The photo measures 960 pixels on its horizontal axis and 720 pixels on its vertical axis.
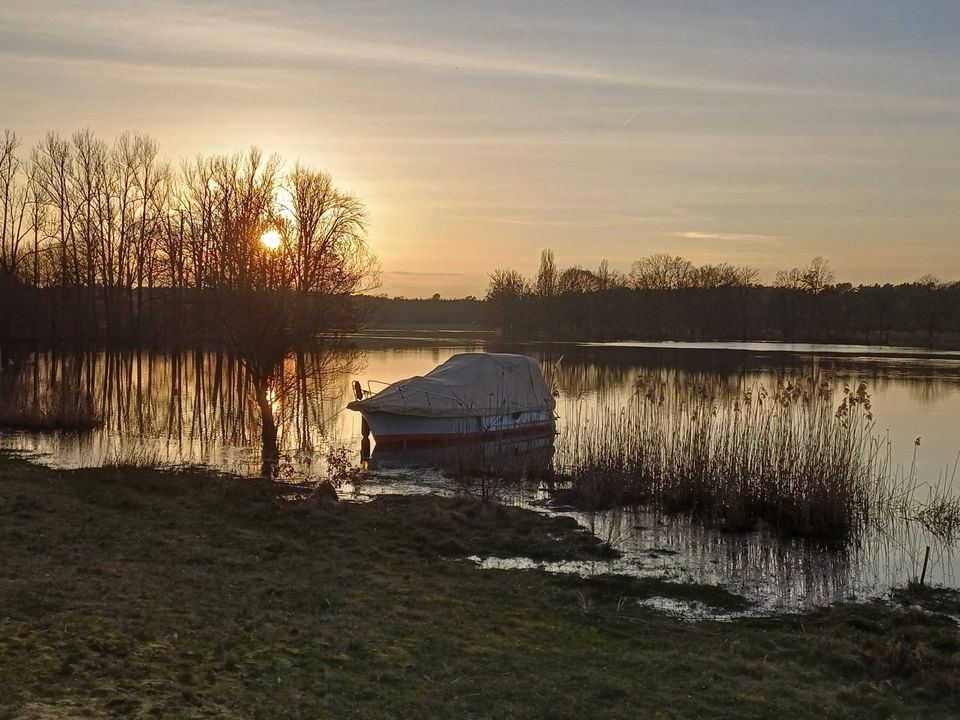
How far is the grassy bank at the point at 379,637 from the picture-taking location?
18.4 feet

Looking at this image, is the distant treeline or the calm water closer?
the calm water

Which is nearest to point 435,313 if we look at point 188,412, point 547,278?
point 547,278

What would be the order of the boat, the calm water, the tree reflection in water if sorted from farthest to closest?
1. the boat
2. the tree reflection in water
3. the calm water

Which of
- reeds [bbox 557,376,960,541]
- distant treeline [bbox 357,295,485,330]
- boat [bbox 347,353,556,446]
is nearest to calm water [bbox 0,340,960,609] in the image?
reeds [bbox 557,376,960,541]

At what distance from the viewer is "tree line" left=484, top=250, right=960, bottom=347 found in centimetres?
8725

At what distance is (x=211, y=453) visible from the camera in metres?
18.9

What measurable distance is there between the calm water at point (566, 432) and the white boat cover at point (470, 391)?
4.31ft

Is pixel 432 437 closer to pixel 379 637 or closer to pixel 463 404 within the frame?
pixel 463 404

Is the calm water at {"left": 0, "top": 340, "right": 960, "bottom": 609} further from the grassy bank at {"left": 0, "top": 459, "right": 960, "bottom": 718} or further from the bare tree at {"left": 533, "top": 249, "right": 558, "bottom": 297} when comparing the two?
the bare tree at {"left": 533, "top": 249, "right": 558, "bottom": 297}

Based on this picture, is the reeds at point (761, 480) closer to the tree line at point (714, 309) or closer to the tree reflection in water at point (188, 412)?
the tree reflection in water at point (188, 412)

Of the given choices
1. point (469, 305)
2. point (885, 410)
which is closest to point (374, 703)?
point (885, 410)

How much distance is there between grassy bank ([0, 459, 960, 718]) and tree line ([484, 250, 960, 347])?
8175 centimetres

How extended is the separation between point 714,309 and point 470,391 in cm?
8129

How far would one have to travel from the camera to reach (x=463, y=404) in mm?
21016
